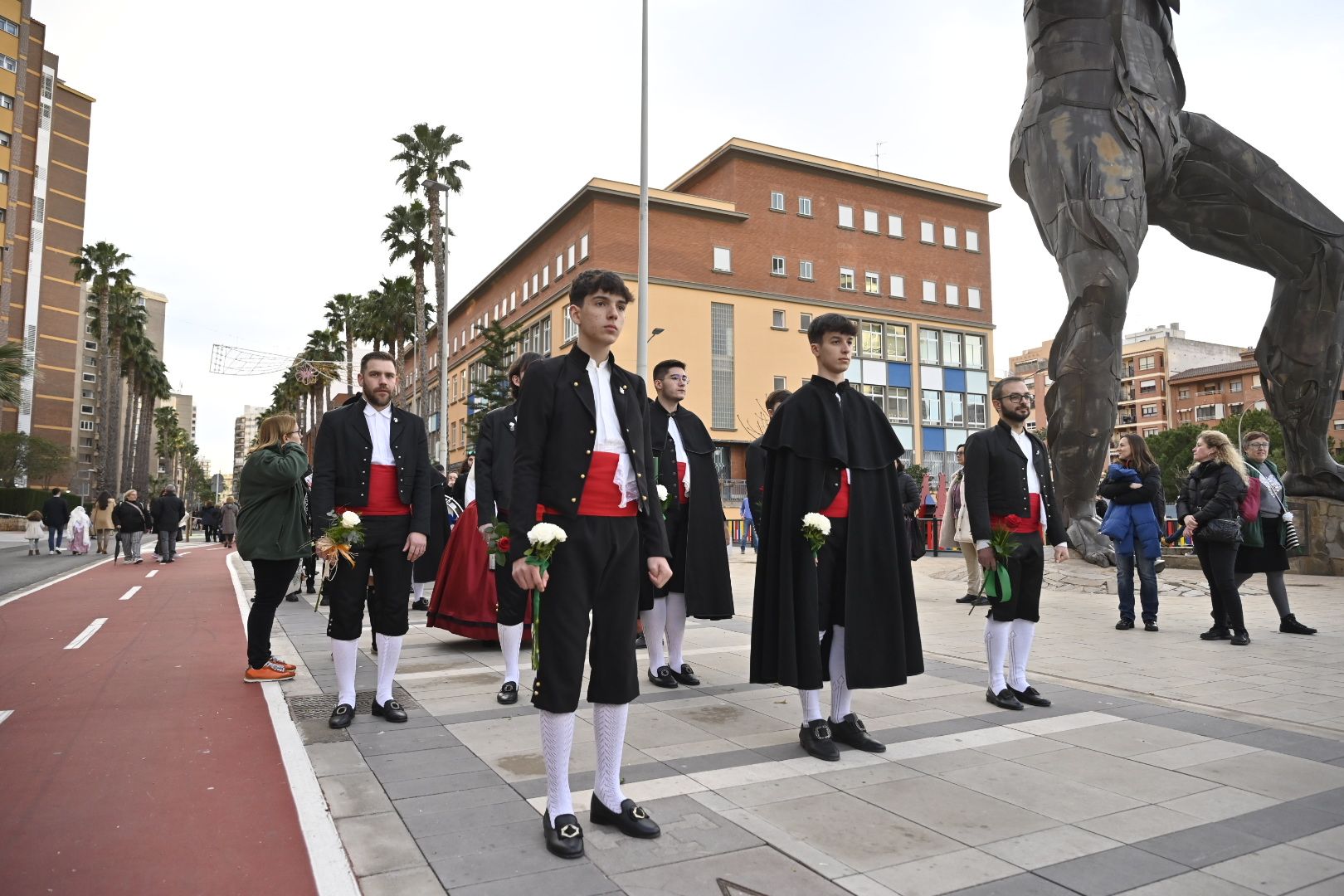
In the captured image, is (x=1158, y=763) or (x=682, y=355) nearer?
(x=1158, y=763)

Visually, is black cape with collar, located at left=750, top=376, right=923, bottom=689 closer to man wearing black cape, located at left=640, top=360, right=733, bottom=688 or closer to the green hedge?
man wearing black cape, located at left=640, top=360, right=733, bottom=688

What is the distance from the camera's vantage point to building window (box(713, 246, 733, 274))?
49.7 m

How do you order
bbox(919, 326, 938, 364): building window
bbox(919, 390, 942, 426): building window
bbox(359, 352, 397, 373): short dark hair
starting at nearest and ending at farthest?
bbox(359, 352, 397, 373): short dark hair < bbox(919, 390, 942, 426): building window < bbox(919, 326, 938, 364): building window

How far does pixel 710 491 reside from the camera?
275 inches

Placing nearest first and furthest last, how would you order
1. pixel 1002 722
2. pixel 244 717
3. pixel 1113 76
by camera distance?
pixel 1002 722 → pixel 244 717 → pixel 1113 76

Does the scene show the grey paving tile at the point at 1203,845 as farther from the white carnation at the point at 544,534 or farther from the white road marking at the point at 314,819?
the white road marking at the point at 314,819

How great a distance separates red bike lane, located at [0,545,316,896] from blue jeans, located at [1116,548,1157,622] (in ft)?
26.8

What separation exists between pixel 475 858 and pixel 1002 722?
3388 mm

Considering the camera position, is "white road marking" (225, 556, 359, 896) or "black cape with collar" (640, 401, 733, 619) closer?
"white road marking" (225, 556, 359, 896)

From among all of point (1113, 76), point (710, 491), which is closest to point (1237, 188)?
point (1113, 76)

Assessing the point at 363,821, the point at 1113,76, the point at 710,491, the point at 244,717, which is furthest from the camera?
the point at 1113,76

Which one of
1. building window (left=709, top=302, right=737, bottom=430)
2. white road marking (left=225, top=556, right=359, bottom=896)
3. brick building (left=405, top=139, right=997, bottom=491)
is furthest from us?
building window (left=709, top=302, right=737, bottom=430)

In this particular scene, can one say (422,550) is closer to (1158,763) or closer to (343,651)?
(343,651)

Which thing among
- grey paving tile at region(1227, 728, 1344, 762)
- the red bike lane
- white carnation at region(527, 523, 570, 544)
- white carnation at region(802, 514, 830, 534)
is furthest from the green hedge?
grey paving tile at region(1227, 728, 1344, 762)
